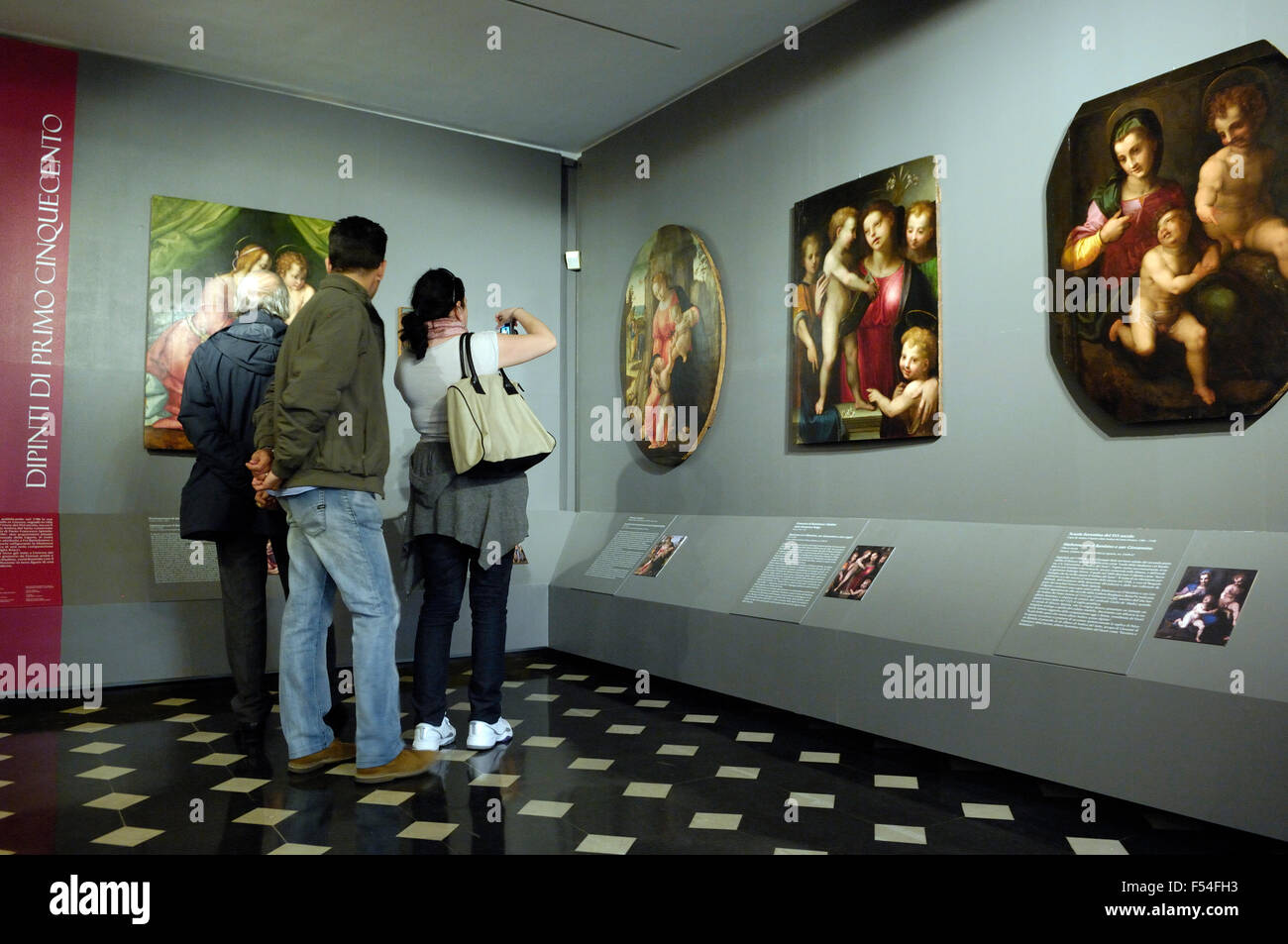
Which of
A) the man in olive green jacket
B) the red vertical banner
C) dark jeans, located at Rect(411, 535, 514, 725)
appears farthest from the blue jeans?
the red vertical banner

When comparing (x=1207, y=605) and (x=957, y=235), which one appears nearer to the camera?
(x=1207, y=605)

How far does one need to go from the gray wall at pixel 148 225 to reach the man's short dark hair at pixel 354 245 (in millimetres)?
2971

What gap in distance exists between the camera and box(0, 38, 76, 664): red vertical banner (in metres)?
5.49

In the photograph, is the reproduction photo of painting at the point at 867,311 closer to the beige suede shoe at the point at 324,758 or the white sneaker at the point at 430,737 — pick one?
the white sneaker at the point at 430,737

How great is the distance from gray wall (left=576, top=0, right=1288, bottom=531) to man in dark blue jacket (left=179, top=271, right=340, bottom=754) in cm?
290

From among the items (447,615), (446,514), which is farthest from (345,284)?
(447,615)

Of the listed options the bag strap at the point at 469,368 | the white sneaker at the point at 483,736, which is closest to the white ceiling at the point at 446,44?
the bag strap at the point at 469,368

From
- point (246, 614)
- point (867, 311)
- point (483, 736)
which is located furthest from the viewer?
point (867, 311)

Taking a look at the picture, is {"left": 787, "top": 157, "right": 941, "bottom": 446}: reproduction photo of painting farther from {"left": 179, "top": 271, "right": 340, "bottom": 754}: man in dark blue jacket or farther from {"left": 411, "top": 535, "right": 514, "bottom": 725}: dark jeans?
{"left": 179, "top": 271, "right": 340, "bottom": 754}: man in dark blue jacket

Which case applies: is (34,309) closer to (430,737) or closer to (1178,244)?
(430,737)

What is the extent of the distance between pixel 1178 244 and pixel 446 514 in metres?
3.17

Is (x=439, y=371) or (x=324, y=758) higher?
(x=439, y=371)

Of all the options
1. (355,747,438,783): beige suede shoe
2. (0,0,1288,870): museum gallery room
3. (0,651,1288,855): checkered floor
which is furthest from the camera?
(355,747,438,783): beige suede shoe

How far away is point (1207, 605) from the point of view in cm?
331
